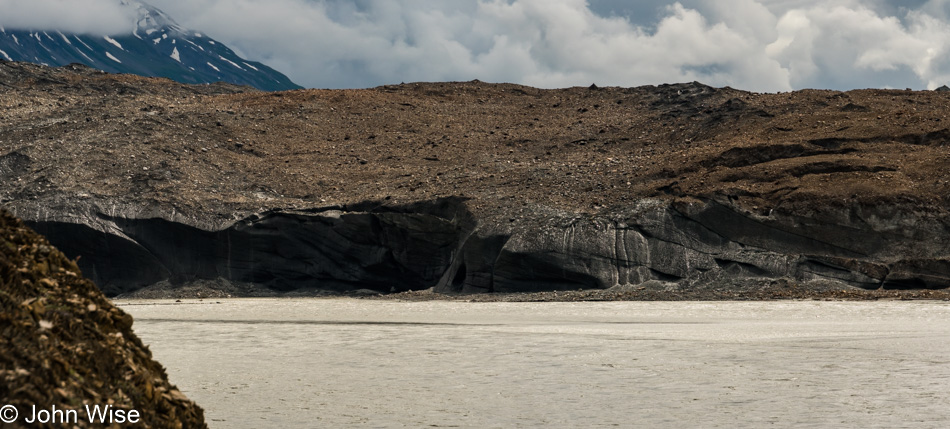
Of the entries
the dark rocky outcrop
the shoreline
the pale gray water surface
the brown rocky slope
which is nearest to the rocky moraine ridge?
the dark rocky outcrop

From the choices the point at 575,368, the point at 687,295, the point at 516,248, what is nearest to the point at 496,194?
the point at 516,248

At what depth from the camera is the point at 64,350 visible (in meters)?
4.74

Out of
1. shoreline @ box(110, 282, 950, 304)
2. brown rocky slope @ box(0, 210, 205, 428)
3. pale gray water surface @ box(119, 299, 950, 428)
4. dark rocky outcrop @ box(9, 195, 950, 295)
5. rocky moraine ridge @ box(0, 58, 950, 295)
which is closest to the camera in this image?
brown rocky slope @ box(0, 210, 205, 428)

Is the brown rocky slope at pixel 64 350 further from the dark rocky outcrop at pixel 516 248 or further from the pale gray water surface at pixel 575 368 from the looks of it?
the dark rocky outcrop at pixel 516 248

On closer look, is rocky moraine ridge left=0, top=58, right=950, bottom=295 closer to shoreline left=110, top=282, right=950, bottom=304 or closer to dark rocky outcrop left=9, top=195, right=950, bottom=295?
dark rocky outcrop left=9, top=195, right=950, bottom=295

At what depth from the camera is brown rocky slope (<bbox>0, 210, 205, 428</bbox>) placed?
14.8ft

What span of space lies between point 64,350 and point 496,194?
1186 inches

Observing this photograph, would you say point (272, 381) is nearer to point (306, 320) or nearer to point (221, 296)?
point (306, 320)

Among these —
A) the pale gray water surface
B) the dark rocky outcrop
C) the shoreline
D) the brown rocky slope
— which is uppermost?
the dark rocky outcrop

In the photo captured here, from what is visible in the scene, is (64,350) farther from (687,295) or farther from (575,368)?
(687,295)

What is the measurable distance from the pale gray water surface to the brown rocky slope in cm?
380

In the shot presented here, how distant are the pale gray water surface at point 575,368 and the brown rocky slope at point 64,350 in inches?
150

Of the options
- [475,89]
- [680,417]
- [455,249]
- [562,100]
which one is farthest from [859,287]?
[475,89]

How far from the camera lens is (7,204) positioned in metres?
36.2
